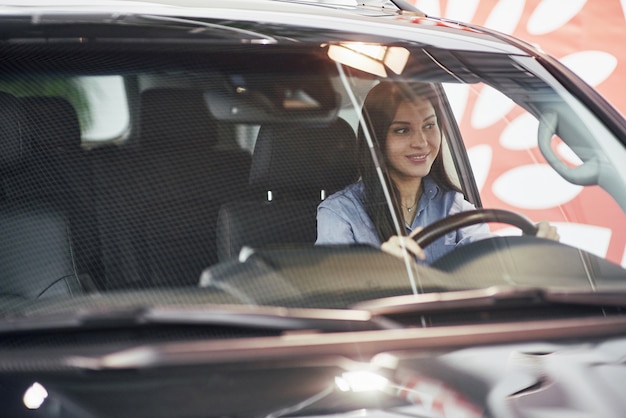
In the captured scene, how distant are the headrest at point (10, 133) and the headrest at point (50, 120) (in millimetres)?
18

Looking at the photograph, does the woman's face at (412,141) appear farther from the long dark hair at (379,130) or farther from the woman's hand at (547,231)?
the woman's hand at (547,231)

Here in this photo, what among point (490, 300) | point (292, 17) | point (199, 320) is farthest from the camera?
point (292, 17)

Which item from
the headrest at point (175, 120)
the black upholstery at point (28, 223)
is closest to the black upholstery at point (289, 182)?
the headrest at point (175, 120)

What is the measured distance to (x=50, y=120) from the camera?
2.18 metres

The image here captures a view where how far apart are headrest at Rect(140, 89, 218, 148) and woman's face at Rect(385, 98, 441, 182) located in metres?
0.46

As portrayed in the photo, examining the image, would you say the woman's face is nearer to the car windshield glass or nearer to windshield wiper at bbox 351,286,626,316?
the car windshield glass

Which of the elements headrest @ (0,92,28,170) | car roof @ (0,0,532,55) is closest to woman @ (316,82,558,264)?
car roof @ (0,0,532,55)

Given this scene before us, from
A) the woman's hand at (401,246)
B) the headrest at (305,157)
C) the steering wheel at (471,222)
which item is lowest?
the woman's hand at (401,246)

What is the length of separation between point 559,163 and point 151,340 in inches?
43.5

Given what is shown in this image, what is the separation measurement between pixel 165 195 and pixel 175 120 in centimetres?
21

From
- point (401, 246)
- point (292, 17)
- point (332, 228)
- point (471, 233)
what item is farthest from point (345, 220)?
point (292, 17)

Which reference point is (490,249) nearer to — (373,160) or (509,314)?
(509,314)

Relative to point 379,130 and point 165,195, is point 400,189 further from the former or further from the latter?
point 165,195

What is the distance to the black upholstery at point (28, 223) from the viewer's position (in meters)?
1.99
